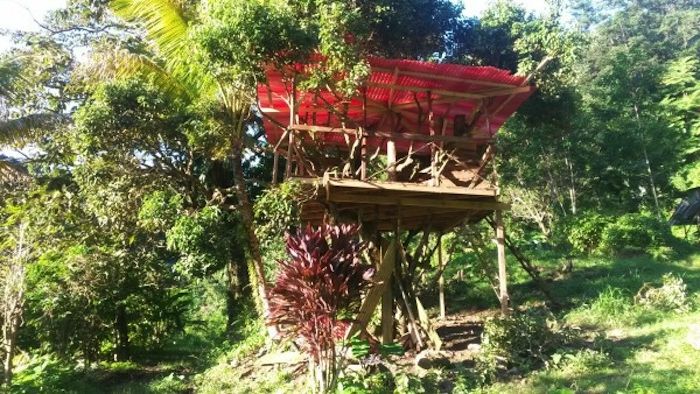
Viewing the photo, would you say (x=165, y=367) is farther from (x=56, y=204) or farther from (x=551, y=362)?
(x=551, y=362)

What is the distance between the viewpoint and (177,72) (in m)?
10.8

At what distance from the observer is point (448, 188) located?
8.23 meters

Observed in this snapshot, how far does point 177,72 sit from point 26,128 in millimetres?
3271

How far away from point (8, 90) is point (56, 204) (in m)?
2.82

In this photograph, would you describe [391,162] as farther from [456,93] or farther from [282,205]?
[282,205]

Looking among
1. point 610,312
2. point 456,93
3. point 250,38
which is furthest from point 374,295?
point 610,312

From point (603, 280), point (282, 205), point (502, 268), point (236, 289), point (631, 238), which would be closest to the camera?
point (282, 205)

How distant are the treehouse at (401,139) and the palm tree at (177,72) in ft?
2.51

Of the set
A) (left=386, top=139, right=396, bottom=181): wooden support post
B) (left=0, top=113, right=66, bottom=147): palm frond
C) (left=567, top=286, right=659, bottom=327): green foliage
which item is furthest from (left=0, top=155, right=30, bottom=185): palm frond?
(left=567, top=286, right=659, bottom=327): green foliage

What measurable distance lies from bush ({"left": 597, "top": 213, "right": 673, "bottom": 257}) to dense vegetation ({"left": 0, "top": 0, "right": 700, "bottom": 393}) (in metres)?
0.05

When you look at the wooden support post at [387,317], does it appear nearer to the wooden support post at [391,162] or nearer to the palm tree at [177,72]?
the wooden support post at [391,162]

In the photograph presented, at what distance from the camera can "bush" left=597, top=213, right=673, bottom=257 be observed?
51.8ft

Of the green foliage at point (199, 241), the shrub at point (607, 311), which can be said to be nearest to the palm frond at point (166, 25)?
the green foliage at point (199, 241)

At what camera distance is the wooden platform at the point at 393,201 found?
26.4 feet
